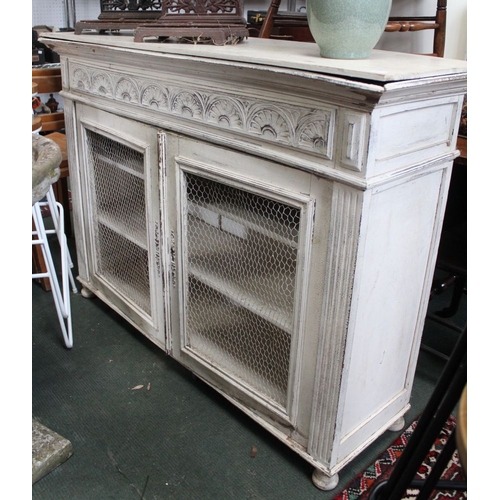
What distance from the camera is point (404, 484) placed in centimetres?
87

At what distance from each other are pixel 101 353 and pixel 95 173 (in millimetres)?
715

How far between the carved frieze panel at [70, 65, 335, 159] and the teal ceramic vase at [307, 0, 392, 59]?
19cm

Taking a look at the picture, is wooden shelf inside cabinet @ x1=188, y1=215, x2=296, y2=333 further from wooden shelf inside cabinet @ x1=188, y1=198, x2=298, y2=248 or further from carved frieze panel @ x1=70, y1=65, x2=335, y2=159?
carved frieze panel @ x1=70, y1=65, x2=335, y2=159

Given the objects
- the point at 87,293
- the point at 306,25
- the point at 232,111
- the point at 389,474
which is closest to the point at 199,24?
the point at 232,111

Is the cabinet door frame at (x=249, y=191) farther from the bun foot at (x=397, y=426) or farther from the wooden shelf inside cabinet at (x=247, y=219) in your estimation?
the bun foot at (x=397, y=426)

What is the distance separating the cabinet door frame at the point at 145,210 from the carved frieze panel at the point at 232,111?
0.10 metres

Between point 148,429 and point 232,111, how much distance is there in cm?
105

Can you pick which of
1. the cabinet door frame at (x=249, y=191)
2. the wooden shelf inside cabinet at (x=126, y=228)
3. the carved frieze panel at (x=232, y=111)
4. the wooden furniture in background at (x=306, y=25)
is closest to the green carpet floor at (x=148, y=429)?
the cabinet door frame at (x=249, y=191)

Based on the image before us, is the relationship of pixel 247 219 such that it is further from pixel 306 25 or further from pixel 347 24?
pixel 306 25

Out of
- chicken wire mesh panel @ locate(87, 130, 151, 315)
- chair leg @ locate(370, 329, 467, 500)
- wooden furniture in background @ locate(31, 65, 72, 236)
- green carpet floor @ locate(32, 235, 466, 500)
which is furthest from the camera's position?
wooden furniture in background @ locate(31, 65, 72, 236)

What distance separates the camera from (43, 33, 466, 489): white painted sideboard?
1.15 meters

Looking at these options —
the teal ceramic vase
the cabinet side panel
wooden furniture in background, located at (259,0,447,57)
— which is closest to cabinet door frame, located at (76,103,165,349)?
the teal ceramic vase

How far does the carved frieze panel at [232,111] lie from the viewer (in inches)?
46.0

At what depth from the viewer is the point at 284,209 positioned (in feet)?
4.43
